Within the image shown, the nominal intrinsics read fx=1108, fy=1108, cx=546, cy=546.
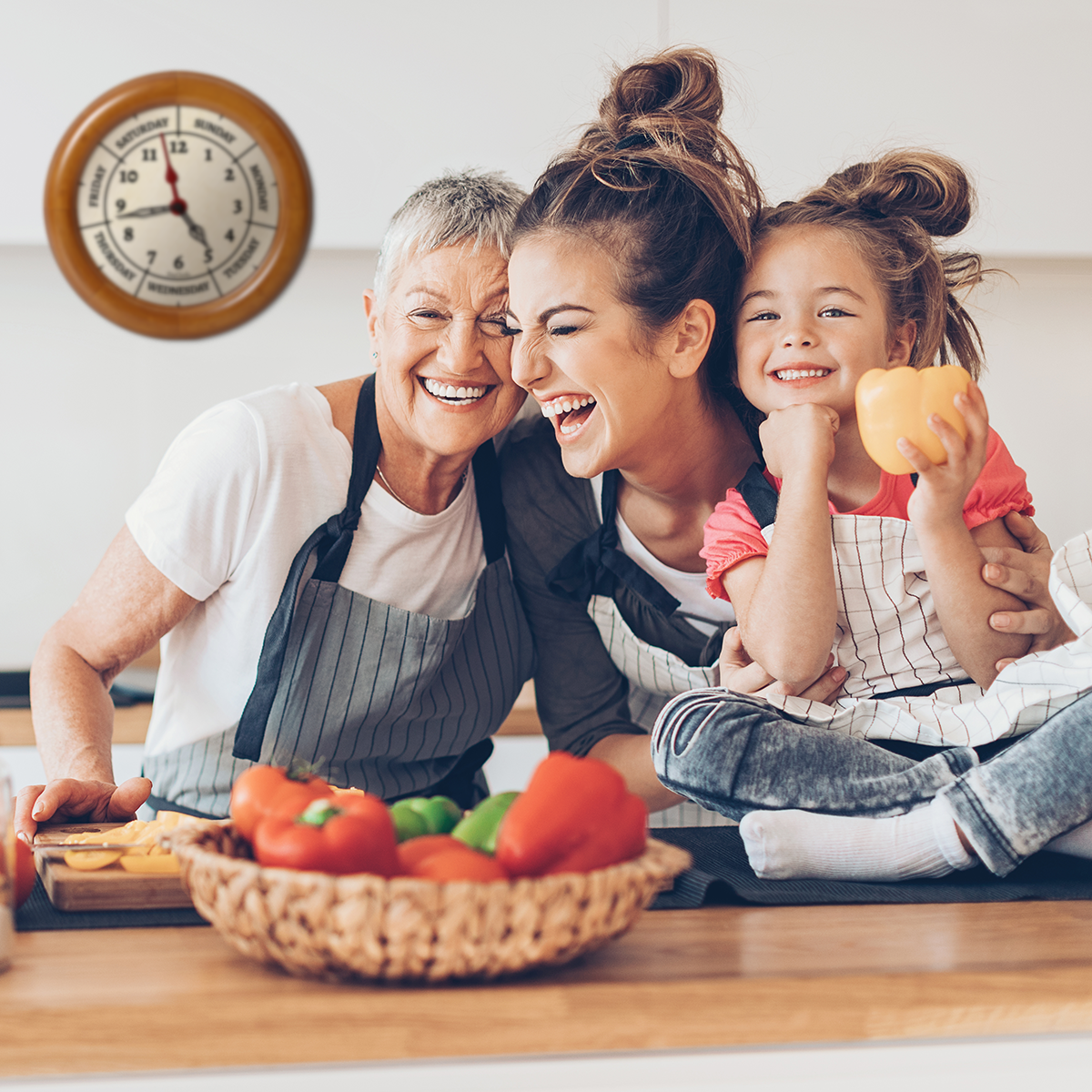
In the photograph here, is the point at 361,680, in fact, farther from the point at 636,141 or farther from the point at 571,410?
the point at 636,141

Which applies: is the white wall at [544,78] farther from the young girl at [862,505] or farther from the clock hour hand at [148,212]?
the young girl at [862,505]

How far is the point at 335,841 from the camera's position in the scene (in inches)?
24.2

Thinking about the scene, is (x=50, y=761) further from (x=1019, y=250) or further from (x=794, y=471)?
(x=1019, y=250)

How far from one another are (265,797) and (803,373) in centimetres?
73

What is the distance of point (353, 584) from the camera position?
1.36m

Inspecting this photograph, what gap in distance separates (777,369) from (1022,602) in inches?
13.4

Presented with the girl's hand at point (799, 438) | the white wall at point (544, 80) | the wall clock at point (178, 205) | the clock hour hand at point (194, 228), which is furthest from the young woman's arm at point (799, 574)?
the clock hour hand at point (194, 228)

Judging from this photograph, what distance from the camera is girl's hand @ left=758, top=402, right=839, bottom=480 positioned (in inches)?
43.3

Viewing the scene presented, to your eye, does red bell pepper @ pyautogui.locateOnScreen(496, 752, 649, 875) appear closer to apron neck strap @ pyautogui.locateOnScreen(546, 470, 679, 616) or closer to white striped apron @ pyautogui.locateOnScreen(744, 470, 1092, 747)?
→ white striped apron @ pyautogui.locateOnScreen(744, 470, 1092, 747)

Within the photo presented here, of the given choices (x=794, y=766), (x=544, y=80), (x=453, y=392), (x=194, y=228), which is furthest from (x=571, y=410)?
(x=194, y=228)

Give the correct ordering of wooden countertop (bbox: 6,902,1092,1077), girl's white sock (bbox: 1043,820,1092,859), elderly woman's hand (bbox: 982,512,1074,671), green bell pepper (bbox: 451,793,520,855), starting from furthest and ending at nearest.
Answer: elderly woman's hand (bbox: 982,512,1074,671) → girl's white sock (bbox: 1043,820,1092,859) → green bell pepper (bbox: 451,793,520,855) → wooden countertop (bbox: 6,902,1092,1077)

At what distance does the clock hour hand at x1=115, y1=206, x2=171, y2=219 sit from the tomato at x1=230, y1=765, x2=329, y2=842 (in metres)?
1.90

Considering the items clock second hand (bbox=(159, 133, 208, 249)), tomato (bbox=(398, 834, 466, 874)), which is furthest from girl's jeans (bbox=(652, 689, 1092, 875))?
clock second hand (bbox=(159, 133, 208, 249))

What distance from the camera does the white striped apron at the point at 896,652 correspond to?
101 centimetres
